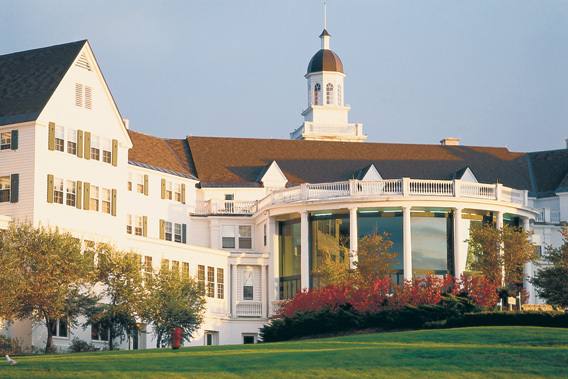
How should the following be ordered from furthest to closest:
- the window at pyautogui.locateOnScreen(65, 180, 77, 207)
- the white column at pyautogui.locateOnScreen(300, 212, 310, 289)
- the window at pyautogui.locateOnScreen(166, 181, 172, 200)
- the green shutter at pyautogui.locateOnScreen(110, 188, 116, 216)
Result: the window at pyautogui.locateOnScreen(166, 181, 172, 200) → the white column at pyautogui.locateOnScreen(300, 212, 310, 289) → the green shutter at pyautogui.locateOnScreen(110, 188, 116, 216) → the window at pyautogui.locateOnScreen(65, 180, 77, 207)

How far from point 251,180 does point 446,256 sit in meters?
18.2

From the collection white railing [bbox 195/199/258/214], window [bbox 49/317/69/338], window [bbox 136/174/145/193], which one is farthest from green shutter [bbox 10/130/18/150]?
white railing [bbox 195/199/258/214]

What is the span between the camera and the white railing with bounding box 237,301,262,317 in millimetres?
77562

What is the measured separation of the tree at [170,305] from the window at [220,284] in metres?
11.5

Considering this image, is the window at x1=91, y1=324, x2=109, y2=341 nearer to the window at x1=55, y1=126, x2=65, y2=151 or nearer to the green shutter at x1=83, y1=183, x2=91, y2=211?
the green shutter at x1=83, y1=183, x2=91, y2=211

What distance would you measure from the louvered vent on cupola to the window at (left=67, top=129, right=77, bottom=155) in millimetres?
3917

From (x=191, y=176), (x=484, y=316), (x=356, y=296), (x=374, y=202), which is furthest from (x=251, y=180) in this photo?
(x=484, y=316)

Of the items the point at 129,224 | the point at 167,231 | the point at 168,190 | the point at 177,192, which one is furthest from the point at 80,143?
the point at 177,192

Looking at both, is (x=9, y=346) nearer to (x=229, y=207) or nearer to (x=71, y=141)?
(x=71, y=141)

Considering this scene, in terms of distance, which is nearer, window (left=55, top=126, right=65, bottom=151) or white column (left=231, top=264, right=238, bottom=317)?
window (left=55, top=126, right=65, bottom=151)

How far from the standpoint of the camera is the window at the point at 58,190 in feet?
210

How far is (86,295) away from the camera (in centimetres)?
6019

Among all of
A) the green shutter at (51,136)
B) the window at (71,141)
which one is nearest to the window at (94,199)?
the window at (71,141)

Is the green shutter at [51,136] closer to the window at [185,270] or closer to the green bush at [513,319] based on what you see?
the window at [185,270]
